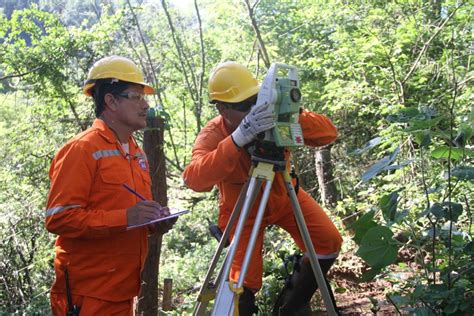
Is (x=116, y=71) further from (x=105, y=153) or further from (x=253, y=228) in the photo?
(x=253, y=228)

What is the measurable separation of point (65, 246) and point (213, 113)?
8.21 meters

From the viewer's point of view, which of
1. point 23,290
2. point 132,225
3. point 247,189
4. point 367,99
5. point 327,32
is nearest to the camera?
point 132,225

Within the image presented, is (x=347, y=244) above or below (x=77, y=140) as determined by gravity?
below

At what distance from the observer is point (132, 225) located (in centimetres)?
197

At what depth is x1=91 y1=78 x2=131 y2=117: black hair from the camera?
2.31 meters

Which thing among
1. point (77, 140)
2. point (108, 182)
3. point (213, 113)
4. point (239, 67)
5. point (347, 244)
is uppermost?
point (239, 67)

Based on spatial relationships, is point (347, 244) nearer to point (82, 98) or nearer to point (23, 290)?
point (23, 290)

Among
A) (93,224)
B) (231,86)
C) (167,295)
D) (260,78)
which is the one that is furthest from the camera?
(260,78)

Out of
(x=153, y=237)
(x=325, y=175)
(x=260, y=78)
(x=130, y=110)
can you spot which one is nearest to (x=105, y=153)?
(x=130, y=110)

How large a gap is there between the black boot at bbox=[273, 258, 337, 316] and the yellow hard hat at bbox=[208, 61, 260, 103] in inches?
43.5

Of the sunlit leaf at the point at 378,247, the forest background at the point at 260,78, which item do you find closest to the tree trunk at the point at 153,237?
the forest background at the point at 260,78

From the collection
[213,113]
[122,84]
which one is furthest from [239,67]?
[213,113]

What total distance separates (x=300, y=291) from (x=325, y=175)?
535cm

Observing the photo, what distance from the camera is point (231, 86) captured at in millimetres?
2736
